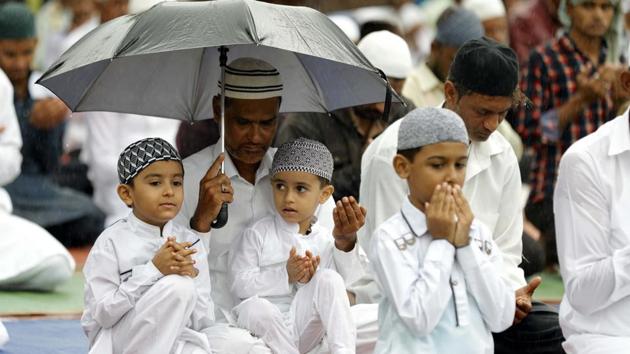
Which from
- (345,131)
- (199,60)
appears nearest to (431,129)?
(199,60)

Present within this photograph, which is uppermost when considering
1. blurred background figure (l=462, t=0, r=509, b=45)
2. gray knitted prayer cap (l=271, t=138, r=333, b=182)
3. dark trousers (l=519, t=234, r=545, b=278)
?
gray knitted prayer cap (l=271, t=138, r=333, b=182)

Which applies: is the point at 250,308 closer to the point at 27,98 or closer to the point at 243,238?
the point at 243,238

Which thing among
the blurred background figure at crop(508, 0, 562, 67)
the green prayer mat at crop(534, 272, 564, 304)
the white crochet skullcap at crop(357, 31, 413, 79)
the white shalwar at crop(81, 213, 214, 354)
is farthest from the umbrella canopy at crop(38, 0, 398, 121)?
the blurred background figure at crop(508, 0, 562, 67)

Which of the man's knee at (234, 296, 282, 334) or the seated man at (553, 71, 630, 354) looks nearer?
the seated man at (553, 71, 630, 354)

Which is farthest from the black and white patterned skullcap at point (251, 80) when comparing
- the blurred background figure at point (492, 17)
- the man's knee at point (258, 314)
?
the blurred background figure at point (492, 17)

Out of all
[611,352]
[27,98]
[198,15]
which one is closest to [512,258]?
[611,352]

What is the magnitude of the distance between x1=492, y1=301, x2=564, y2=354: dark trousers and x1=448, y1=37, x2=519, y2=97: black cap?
3.37 ft

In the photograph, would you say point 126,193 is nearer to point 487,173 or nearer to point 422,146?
point 422,146

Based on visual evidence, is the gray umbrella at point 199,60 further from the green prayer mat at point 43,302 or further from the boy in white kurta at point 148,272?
the green prayer mat at point 43,302

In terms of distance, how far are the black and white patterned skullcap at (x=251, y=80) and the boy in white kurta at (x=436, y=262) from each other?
1054 mm

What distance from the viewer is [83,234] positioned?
1244 cm

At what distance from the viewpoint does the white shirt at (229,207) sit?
6734 millimetres

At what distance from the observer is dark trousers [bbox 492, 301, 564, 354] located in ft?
23.0

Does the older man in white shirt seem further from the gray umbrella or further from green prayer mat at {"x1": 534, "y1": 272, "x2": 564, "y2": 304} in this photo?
green prayer mat at {"x1": 534, "y1": 272, "x2": 564, "y2": 304}
